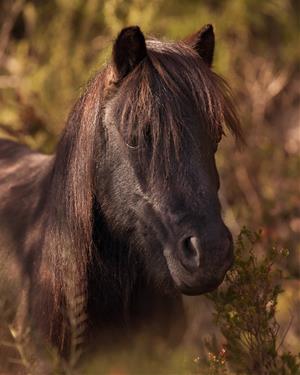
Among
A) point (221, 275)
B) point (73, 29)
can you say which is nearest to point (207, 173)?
point (221, 275)

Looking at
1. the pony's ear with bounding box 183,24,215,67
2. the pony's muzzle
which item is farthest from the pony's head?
the pony's ear with bounding box 183,24,215,67

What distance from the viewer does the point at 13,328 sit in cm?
365

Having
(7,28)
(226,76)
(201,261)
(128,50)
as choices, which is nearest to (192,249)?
(201,261)

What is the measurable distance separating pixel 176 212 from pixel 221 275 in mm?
294

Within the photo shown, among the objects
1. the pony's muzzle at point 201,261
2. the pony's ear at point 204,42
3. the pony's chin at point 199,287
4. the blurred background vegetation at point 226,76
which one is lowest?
the blurred background vegetation at point 226,76

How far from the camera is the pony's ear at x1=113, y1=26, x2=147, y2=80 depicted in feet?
11.0

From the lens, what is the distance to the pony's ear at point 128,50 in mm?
Result: 3340

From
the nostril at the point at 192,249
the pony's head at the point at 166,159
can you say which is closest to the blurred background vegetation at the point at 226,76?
the pony's head at the point at 166,159

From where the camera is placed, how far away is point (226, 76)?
8.43 metres

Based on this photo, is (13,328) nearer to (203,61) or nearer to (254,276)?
(254,276)

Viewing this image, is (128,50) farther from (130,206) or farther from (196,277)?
(196,277)

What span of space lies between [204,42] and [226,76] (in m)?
4.70

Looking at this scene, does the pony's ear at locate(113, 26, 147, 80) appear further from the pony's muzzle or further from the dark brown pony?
the pony's muzzle

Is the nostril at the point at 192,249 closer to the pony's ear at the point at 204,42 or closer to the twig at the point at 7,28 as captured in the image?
the pony's ear at the point at 204,42
